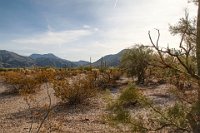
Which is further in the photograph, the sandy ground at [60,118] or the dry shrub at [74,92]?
the dry shrub at [74,92]

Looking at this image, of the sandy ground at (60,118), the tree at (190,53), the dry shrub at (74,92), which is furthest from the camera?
the dry shrub at (74,92)

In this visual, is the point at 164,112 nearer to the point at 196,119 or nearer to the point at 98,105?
the point at 196,119

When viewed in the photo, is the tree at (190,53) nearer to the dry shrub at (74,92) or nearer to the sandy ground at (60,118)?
the sandy ground at (60,118)

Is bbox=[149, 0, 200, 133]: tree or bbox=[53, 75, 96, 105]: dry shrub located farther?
bbox=[53, 75, 96, 105]: dry shrub

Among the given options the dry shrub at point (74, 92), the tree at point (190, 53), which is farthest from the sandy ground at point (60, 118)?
the tree at point (190, 53)

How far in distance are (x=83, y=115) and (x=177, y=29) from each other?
7796mm

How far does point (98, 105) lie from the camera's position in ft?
48.7

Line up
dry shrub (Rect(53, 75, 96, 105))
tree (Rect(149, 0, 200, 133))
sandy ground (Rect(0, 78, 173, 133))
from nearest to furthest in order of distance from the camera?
tree (Rect(149, 0, 200, 133)) → sandy ground (Rect(0, 78, 173, 133)) → dry shrub (Rect(53, 75, 96, 105))

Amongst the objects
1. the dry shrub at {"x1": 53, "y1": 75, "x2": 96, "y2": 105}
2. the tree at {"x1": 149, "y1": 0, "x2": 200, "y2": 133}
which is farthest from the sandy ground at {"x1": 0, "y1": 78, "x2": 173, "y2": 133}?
the tree at {"x1": 149, "y1": 0, "x2": 200, "y2": 133}

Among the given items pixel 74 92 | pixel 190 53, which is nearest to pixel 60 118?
pixel 74 92

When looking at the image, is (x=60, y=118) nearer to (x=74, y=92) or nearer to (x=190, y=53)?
(x=74, y=92)

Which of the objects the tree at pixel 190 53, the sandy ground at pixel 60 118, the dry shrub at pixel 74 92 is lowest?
the sandy ground at pixel 60 118

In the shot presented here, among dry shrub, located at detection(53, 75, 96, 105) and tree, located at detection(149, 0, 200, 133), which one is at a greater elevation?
tree, located at detection(149, 0, 200, 133)

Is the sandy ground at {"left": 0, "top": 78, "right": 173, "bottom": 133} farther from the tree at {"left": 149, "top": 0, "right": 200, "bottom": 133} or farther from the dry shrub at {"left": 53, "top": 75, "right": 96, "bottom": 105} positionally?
the tree at {"left": 149, "top": 0, "right": 200, "bottom": 133}
